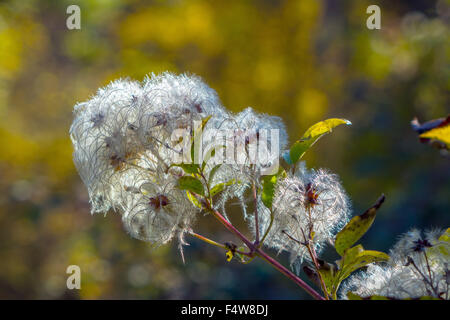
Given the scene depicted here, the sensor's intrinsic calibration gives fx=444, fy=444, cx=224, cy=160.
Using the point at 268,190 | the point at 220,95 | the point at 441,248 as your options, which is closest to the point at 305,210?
the point at 268,190

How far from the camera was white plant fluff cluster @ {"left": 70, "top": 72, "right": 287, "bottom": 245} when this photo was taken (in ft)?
1.80

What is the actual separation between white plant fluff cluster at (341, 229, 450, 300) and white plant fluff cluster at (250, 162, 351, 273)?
83 millimetres

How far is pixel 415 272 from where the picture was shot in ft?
1.65

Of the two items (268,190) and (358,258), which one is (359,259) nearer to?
(358,258)

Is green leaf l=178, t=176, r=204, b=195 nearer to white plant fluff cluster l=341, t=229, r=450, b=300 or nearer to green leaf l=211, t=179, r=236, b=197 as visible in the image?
green leaf l=211, t=179, r=236, b=197

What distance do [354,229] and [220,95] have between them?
10.4 ft

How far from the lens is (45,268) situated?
9.70ft

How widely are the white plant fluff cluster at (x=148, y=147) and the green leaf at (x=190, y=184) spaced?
4cm

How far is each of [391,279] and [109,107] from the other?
41 cm

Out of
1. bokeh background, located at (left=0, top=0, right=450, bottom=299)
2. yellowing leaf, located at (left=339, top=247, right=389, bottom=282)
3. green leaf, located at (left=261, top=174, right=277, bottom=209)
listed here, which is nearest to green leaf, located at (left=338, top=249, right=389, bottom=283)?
yellowing leaf, located at (left=339, top=247, right=389, bottom=282)

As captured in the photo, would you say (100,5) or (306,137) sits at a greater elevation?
(100,5)

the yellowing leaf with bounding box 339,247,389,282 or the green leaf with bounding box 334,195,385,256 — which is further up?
the green leaf with bounding box 334,195,385,256

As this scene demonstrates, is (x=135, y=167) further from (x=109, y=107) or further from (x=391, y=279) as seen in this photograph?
(x=391, y=279)
